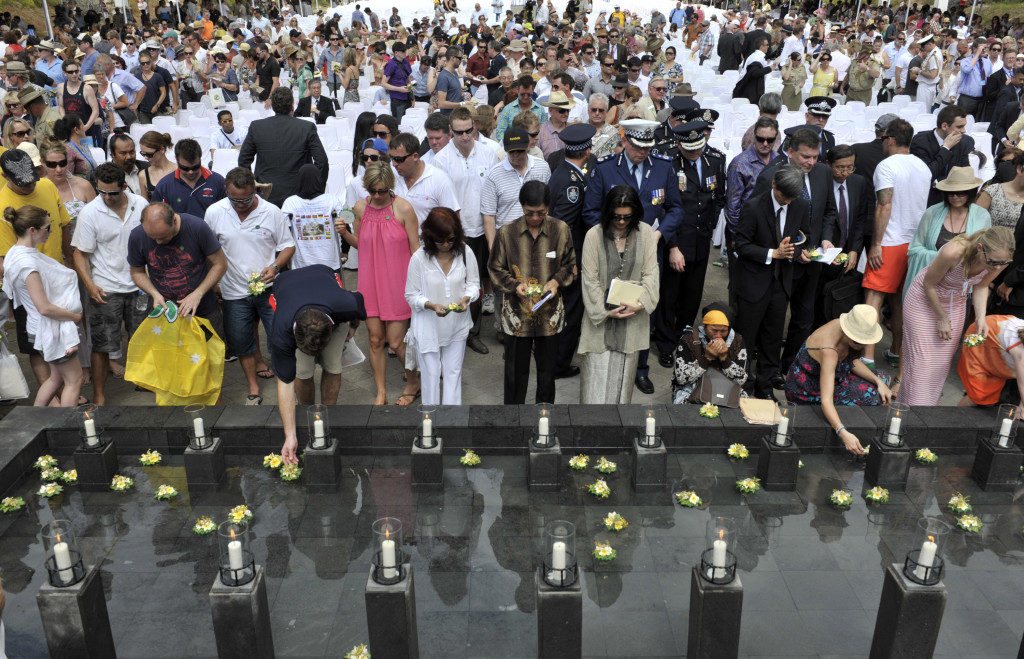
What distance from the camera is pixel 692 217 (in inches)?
255

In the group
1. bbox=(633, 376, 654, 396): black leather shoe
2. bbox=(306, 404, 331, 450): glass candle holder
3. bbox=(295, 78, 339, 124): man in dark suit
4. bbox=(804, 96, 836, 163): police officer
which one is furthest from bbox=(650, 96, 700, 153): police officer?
bbox=(295, 78, 339, 124): man in dark suit

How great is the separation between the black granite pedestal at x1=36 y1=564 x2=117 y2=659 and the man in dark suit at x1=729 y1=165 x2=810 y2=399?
4.53 meters

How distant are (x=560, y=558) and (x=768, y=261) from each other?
3394mm

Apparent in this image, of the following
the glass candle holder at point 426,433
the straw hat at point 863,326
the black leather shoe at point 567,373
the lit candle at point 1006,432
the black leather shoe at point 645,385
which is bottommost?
the black leather shoe at point 567,373

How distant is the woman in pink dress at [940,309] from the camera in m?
4.98

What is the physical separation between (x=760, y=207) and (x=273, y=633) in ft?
13.7

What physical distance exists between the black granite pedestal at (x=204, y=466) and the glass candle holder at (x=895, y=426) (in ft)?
12.0

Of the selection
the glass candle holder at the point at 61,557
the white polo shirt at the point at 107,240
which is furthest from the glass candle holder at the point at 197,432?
the white polo shirt at the point at 107,240

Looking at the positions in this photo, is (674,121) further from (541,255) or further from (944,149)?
(944,149)

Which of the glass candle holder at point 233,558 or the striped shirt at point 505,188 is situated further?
the striped shirt at point 505,188

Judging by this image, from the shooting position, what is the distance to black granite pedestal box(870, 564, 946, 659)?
3.16m

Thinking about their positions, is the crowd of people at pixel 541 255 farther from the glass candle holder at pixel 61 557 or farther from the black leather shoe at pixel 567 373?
the glass candle holder at pixel 61 557

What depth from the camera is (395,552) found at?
325 cm

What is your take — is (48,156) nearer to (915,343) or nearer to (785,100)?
(915,343)
